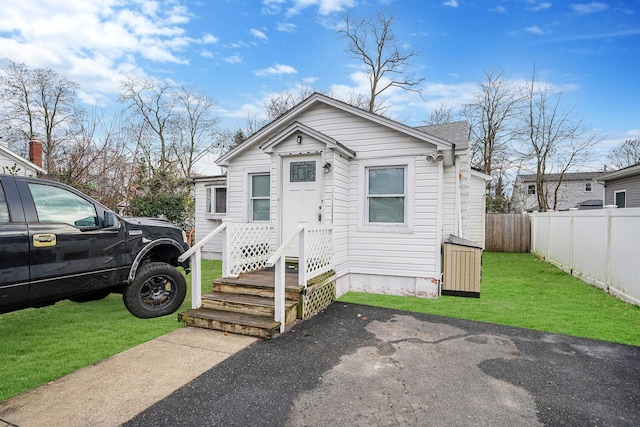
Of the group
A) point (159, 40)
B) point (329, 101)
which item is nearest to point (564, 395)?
point (329, 101)

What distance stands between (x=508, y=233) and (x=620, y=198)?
6.17 meters

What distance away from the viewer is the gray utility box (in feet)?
21.8

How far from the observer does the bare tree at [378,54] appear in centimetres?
2048

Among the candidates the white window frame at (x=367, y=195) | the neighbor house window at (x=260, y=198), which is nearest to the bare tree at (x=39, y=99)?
the neighbor house window at (x=260, y=198)

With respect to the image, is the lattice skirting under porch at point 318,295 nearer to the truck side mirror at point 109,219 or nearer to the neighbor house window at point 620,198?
the truck side mirror at point 109,219

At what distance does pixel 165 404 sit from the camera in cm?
273

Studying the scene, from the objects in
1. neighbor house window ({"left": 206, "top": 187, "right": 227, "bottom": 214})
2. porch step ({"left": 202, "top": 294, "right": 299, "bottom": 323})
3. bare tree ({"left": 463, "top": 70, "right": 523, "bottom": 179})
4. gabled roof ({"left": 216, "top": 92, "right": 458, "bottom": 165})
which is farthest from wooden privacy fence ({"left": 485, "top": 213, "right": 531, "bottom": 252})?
porch step ({"left": 202, "top": 294, "right": 299, "bottom": 323})

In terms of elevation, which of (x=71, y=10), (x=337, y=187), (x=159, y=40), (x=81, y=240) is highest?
(x=159, y=40)

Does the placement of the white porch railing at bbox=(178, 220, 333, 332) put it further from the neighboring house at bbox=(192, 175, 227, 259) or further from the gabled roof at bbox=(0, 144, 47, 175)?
the gabled roof at bbox=(0, 144, 47, 175)

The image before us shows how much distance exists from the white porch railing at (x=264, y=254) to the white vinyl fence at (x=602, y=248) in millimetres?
5638

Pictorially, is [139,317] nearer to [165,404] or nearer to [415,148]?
[165,404]

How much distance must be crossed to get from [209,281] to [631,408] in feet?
24.6

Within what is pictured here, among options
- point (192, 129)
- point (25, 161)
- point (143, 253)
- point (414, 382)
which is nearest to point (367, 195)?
point (414, 382)

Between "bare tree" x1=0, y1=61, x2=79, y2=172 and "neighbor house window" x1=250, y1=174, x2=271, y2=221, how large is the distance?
12.3 m
